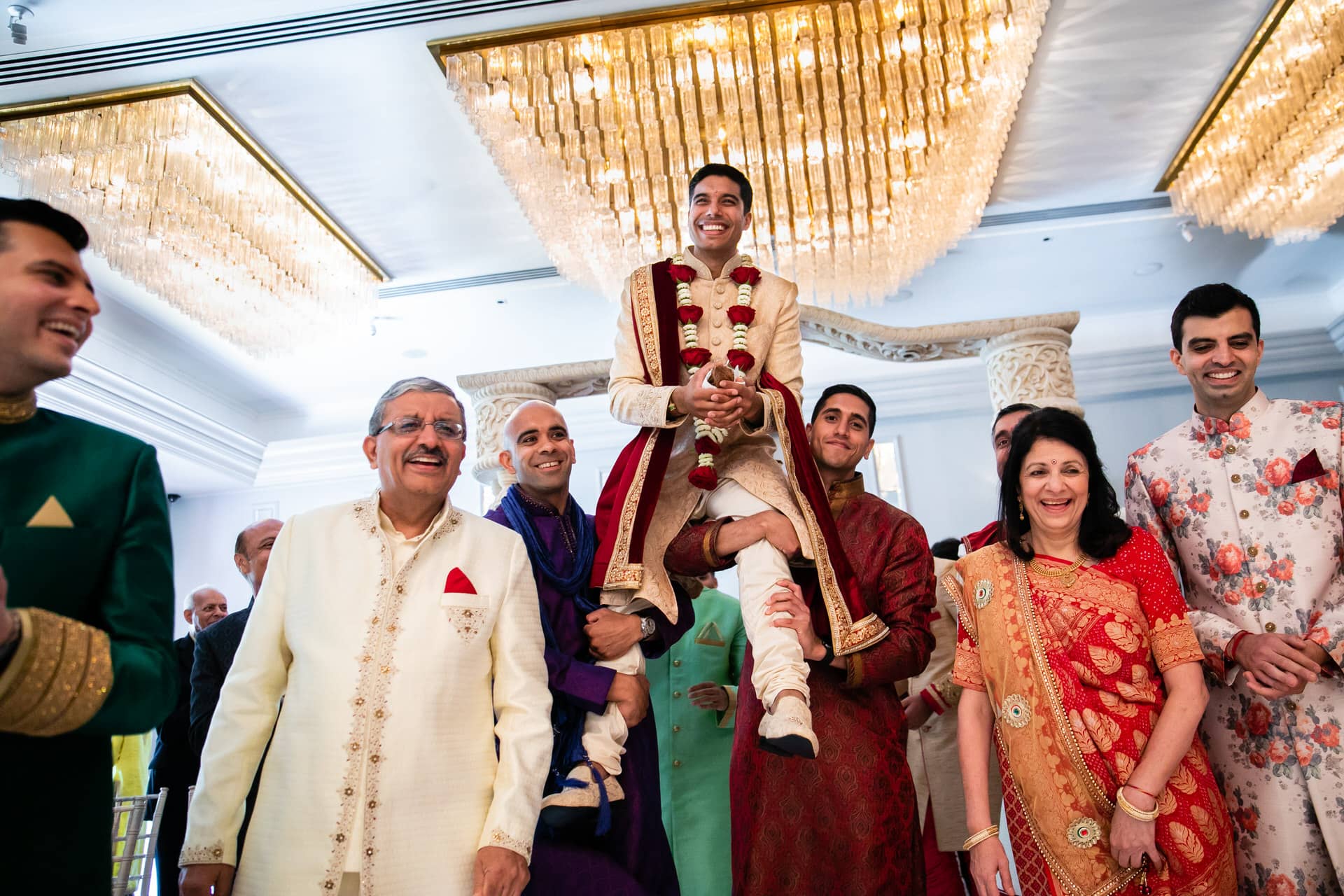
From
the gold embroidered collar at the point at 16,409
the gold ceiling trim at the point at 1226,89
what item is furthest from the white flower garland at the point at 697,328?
the gold ceiling trim at the point at 1226,89

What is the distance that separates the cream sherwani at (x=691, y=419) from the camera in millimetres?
2463

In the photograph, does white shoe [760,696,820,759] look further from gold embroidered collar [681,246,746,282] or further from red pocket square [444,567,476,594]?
gold embroidered collar [681,246,746,282]

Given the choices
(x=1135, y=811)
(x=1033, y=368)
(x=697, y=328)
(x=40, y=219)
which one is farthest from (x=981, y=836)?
(x=1033, y=368)

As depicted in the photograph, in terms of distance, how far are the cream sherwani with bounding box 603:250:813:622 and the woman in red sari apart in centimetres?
50

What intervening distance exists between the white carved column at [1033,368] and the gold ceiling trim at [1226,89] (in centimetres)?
132

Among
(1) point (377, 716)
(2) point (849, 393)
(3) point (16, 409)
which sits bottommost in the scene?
(1) point (377, 716)

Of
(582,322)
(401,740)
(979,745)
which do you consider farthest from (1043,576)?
(582,322)

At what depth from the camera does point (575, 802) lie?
2.16 meters

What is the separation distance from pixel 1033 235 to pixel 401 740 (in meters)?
5.55

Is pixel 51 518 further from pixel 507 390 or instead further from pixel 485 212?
pixel 485 212

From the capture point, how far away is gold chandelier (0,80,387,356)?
14.6 ft

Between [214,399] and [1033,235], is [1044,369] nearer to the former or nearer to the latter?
[1033,235]

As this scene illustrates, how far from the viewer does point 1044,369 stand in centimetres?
489

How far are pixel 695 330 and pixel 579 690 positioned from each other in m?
0.99
